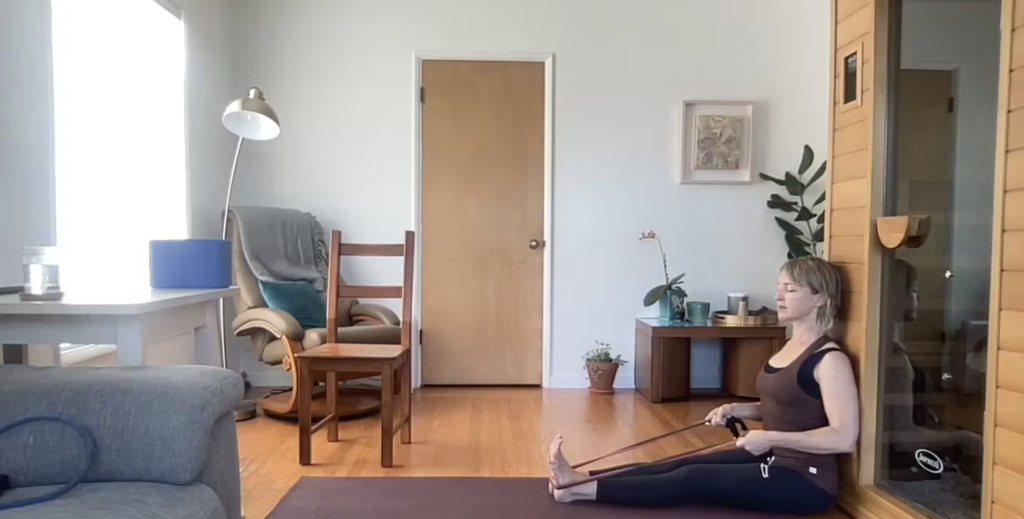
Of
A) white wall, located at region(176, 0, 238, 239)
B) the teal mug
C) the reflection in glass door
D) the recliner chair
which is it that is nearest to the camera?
the reflection in glass door

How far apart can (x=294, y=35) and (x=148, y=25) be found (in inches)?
37.3

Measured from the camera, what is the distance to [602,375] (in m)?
3.95

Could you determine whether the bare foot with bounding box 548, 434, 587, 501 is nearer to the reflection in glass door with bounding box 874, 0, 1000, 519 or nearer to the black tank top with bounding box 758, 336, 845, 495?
the black tank top with bounding box 758, 336, 845, 495

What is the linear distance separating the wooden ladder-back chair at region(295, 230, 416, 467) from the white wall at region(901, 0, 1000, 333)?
189 centimetres

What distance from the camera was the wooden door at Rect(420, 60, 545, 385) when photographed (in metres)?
4.07

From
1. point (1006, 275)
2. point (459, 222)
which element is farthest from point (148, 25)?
point (1006, 275)

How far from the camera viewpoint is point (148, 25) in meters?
3.22

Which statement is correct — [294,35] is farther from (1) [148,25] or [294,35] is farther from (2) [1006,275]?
(2) [1006,275]

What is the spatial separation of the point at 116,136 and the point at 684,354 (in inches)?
120

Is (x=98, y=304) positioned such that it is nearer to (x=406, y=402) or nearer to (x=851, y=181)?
(x=406, y=402)

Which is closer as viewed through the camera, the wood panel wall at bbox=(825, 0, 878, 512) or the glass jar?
the glass jar

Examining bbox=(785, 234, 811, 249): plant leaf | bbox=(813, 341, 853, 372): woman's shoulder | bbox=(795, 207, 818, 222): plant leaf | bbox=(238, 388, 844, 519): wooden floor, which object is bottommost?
bbox=(238, 388, 844, 519): wooden floor

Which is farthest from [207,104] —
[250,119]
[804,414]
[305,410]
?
[804,414]

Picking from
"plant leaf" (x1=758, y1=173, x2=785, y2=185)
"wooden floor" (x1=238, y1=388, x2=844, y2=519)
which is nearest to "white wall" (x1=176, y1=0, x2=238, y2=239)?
"wooden floor" (x1=238, y1=388, x2=844, y2=519)
